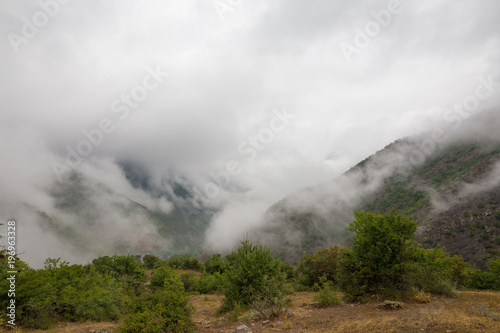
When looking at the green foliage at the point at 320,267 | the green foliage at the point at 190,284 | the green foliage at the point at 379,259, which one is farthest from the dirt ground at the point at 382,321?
the green foliage at the point at 190,284

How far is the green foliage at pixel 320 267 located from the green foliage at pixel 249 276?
1565cm

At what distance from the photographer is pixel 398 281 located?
1516 cm


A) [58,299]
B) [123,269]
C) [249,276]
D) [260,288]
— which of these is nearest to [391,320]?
[260,288]

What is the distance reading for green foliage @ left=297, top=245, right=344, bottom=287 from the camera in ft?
101

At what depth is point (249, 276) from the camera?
16.9m

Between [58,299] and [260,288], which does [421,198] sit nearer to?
[260,288]

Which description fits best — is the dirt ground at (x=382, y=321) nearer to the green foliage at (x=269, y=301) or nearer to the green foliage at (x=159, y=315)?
the green foliage at (x=269, y=301)

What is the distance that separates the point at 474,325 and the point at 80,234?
612ft

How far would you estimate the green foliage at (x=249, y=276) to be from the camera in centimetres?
1653

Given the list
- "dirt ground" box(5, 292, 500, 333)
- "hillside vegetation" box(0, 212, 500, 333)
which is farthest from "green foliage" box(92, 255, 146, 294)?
"dirt ground" box(5, 292, 500, 333)

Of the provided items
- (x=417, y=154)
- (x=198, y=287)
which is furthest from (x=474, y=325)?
(x=417, y=154)

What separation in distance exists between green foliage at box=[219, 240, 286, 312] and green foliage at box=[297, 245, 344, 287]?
51.3 ft

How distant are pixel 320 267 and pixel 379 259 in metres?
17.4

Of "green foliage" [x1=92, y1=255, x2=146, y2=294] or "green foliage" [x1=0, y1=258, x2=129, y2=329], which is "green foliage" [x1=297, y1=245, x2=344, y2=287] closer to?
"green foliage" [x1=0, y1=258, x2=129, y2=329]
